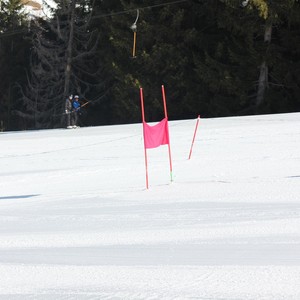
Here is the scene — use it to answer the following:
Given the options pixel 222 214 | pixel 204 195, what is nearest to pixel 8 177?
pixel 204 195

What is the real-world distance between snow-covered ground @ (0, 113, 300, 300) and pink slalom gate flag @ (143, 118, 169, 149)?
741 millimetres

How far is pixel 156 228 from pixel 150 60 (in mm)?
33420

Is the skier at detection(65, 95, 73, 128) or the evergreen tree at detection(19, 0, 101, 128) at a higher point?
the evergreen tree at detection(19, 0, 101, 128)

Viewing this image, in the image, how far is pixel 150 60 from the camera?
135ft

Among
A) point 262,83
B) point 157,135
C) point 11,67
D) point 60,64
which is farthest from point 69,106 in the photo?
point 11,67

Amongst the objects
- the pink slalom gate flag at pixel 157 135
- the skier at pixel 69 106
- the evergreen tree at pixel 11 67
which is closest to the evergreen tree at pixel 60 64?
the evergreen tree at pixel 11 67

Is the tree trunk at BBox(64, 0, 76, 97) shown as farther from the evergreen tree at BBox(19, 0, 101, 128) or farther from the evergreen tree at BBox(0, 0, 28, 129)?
the evergreen tree at BBox(0, 0, 28, 129)

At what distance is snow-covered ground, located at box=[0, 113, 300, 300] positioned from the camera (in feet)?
19.1

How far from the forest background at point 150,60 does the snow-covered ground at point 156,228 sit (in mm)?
19572

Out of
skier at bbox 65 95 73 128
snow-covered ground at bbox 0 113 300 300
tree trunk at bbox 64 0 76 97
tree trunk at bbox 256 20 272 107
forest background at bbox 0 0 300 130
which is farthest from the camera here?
tree trunk at bbox 64 0 76 97

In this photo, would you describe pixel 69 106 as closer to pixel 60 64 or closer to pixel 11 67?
pixel 60 64

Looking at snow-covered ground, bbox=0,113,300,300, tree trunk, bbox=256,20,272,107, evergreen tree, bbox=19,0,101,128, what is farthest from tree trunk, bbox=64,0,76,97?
snow-covered ground, bbox=0,113,300,300

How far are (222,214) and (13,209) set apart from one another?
3230 millimetres

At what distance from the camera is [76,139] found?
2473 cm
